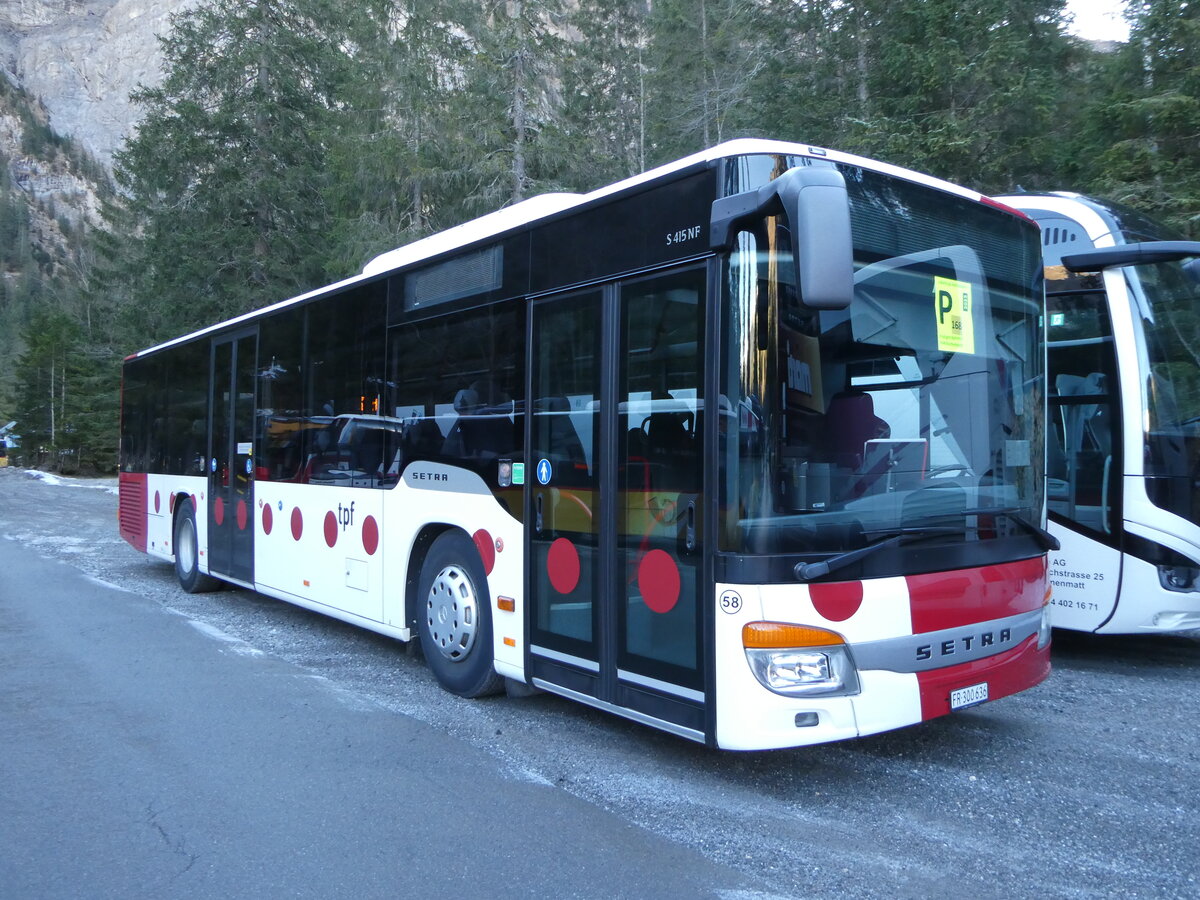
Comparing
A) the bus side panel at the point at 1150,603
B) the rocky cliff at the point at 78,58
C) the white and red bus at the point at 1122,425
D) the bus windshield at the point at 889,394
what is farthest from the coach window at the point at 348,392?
the rocky cliff at the point at 78,58

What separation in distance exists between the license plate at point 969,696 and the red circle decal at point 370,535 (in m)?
4.11

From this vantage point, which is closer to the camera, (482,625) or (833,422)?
(833,422)

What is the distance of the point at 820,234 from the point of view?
393 cm

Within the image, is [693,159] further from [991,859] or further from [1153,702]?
[1153,702]

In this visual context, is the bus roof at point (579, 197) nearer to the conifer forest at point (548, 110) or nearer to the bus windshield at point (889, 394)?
the bus windshield at point (889, 394)

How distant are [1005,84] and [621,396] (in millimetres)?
14893

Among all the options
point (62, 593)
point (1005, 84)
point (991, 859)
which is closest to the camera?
point (991, 859)

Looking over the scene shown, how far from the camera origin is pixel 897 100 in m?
17.8

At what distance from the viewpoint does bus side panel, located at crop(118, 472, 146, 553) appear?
12.9 m

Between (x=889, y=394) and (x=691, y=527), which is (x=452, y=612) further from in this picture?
(x=889, y=394)

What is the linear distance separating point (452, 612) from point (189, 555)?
609 centimetres

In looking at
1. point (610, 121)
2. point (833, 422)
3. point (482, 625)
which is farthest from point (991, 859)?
point (610, 121)

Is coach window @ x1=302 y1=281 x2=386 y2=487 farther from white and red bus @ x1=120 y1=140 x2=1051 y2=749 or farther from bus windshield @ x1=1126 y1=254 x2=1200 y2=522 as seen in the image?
bus windshield @ x1=1126 y1=254 x2=1200 y2=522

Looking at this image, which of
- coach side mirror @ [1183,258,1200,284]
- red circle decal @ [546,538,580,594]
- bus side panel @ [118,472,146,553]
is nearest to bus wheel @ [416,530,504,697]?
red circle decal @ [546,538,580,594]
